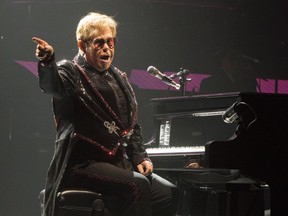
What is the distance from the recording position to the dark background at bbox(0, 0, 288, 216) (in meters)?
7.18

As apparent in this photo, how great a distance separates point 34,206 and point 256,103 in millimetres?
4210

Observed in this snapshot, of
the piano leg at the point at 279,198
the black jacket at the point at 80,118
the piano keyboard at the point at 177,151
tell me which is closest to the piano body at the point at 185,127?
the piano keyboard at the point at 177,151

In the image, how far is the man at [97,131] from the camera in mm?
3301

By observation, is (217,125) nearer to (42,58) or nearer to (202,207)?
(202,207)

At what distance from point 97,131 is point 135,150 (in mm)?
365

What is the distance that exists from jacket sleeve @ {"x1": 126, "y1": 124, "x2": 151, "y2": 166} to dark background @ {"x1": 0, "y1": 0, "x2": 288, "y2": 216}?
11.8 ft

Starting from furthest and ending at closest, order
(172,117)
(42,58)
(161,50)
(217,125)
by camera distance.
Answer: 1. (161,50)
2. (172,117)
3. (217,125)
4. (42,58)

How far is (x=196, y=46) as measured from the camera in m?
7.67

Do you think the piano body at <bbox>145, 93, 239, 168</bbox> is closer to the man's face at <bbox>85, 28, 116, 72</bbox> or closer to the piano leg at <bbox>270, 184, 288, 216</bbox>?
the piano leg at <bbox>270, 184, 288, 216</bbox>

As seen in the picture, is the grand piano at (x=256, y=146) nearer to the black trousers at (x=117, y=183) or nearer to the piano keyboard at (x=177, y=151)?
the piano keyboard at (x=177, y=151)

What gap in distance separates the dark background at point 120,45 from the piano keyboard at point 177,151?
2662 millimetres

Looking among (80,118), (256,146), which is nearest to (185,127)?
(256,146)

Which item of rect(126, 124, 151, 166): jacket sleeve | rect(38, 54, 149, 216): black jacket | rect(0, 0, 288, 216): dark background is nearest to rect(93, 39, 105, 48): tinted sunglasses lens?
rect(38, 54, 149, 216): black jacket

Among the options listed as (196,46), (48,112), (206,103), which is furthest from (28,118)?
(206,103)
